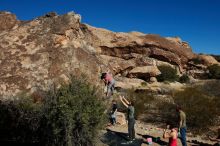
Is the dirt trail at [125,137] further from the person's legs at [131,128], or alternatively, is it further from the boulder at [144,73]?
the boulder at [144,73]

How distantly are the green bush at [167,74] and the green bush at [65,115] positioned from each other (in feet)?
116

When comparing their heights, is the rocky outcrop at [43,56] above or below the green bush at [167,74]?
below

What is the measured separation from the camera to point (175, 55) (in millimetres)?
54562

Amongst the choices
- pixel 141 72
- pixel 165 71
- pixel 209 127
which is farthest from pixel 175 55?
pixel 209 127

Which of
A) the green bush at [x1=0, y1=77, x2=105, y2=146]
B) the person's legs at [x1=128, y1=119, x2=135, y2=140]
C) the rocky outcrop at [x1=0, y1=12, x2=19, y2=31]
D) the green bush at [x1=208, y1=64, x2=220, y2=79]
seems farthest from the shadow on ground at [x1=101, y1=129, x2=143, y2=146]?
the green bush at [x1=208, y1=64, x2=220, y2=79]

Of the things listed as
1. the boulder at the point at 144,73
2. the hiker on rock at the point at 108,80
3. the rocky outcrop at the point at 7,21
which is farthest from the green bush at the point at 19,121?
the boulder at the point at 144,73

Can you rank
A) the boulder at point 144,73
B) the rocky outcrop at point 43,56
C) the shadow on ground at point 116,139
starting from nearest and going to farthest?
the rocky outcrop at point 43,56
the shadow on ground at point 116,139
the boulder at point 144,73

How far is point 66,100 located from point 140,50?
41.2 metres

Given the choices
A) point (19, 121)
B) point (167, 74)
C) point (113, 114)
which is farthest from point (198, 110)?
point (167, 74)

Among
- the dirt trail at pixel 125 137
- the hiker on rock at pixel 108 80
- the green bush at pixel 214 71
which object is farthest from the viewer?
the green bush at pixel 214 71

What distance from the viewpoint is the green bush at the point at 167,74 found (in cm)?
4659

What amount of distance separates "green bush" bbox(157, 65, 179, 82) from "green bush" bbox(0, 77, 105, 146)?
1388 inches

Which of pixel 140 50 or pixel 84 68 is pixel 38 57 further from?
pixel 140 50

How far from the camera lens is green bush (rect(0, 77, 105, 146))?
11.0m
